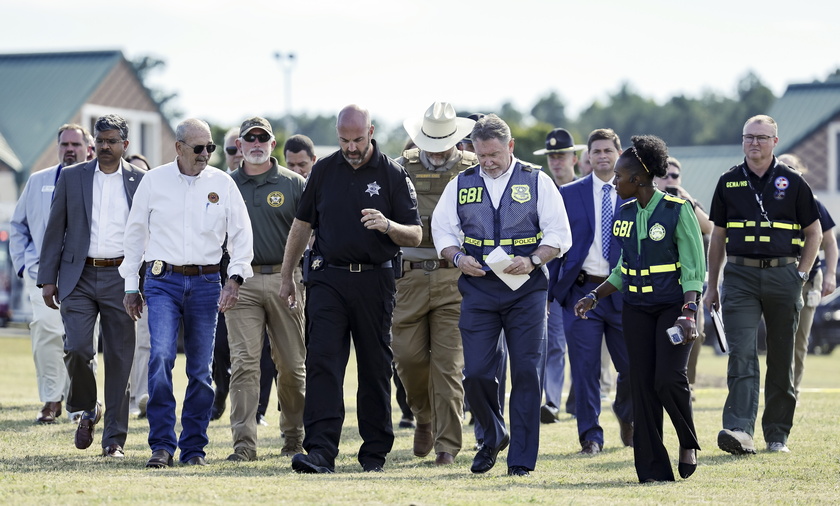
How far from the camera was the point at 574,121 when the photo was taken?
150750 millimetres

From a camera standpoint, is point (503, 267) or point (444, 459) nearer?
point (503, 267)

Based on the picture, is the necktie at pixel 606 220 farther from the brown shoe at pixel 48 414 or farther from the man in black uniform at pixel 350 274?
the brown shoe at pixel 48 414

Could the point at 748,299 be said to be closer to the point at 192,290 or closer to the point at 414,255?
the point at 414,255

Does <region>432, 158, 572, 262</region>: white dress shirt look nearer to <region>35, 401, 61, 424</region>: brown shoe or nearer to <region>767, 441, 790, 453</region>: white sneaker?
<region>767, 441, 790, 453</region>: white sneaker

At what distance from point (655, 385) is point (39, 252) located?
608 cm

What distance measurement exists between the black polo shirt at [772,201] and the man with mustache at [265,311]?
3410 mm

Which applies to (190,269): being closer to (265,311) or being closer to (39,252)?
(265,311)

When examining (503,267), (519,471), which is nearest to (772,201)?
(503,267)

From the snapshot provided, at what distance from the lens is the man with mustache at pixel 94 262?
9.27 meters

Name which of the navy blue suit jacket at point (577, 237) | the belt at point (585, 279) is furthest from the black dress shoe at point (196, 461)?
the belt at point (585, 279)

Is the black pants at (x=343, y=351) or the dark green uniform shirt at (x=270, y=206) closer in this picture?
the black pants at (x=343, y=351)

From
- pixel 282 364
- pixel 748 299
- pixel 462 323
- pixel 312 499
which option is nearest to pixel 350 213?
pixel 462 323

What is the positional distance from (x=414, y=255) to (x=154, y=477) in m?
2.77

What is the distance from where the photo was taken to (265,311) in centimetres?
970
